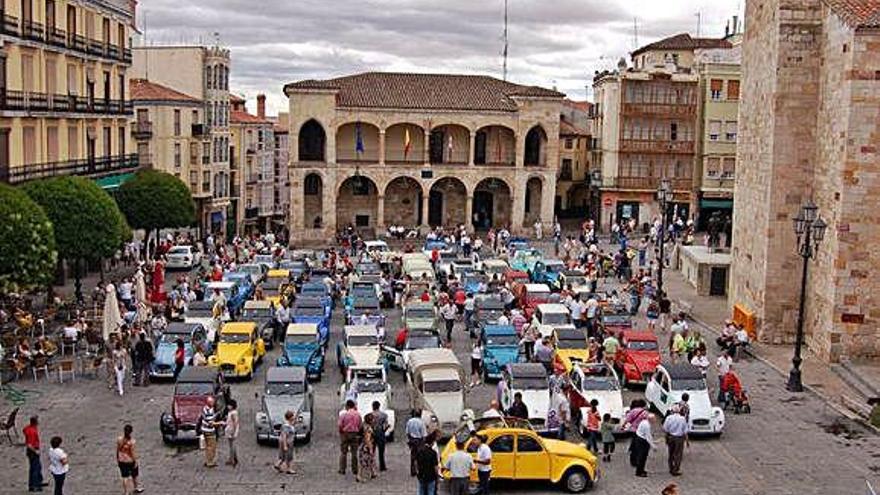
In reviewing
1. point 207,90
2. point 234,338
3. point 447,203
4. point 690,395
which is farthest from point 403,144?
point 690,395

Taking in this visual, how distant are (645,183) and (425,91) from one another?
54.4ft

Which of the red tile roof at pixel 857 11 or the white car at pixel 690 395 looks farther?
the red tile roof at pixel 857 11

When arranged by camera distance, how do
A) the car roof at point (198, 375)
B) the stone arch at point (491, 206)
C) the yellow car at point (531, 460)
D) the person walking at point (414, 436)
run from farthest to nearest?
the stone arch at point (491, 206) < the car roof at point (198, 375) < the person walking at point (414, 436) < the yellow car at point (531, 460)

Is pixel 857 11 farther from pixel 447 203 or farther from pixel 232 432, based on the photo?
pixel 447 203

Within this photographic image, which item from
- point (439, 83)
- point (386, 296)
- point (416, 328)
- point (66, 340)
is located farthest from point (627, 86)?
point (66, 340)

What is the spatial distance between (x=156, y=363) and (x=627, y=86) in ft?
160

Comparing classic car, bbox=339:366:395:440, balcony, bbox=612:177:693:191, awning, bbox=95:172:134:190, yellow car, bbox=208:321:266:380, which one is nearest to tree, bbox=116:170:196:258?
awning, bbox=95:172:134:190

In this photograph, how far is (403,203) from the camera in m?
75.6

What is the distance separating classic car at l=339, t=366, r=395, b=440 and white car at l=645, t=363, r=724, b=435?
6.73 meters

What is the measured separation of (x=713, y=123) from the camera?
2793 inches

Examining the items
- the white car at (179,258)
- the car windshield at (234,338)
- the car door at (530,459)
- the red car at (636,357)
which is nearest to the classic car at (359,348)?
the car windshield at (234,338)

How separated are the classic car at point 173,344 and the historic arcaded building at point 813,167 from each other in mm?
19296

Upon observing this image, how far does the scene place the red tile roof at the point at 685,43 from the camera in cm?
7794

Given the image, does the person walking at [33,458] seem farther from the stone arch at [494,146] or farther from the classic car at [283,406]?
the stone arch at [494,146]
